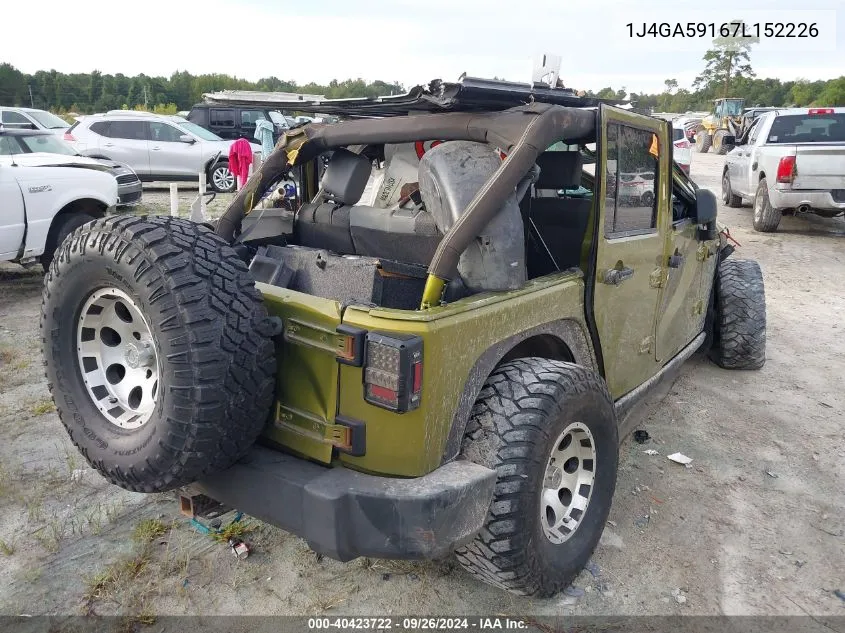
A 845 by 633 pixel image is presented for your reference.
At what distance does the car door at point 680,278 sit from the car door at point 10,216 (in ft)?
20.4

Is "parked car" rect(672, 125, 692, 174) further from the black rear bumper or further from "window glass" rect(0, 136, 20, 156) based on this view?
the black rear bumper

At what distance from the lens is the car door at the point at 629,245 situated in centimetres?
306

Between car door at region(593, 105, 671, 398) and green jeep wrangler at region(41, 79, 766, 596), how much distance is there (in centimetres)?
2

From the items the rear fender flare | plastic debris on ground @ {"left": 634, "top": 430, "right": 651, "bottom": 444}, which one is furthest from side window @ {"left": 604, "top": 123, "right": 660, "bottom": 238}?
plastic debris on ground @ {"left": 634, "top": 430, "right": 651, "bottom": 444}

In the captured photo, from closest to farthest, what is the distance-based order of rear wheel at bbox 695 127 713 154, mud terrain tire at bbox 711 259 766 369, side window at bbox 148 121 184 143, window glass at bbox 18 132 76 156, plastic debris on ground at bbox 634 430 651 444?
plastic debris on ground at bbox 634 430 651 444 < mud terrain tire at bbox 711 259 766 369 < window glass at bbox 18 132 76 156 < side window at bbox 148 121 184 143 < rear wheel at bbox 695 127 713 154

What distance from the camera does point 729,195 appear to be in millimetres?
13805

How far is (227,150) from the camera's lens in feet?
49.4

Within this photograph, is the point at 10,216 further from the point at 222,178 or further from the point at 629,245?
the point at 222,178

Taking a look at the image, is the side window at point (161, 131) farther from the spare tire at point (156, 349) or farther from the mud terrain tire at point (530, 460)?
the mud terrain tire at point (530, 460)

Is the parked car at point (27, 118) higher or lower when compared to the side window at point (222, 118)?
lower

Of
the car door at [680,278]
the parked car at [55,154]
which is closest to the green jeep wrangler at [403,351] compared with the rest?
the car door at [680,278]

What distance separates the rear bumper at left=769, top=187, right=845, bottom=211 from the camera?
9766mm

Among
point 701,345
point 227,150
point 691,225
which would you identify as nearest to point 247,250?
point 691,225

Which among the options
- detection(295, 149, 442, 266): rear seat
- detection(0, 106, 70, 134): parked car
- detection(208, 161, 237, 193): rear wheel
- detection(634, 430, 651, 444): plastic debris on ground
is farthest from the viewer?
detection(0, 106, 70, 134): parked car
